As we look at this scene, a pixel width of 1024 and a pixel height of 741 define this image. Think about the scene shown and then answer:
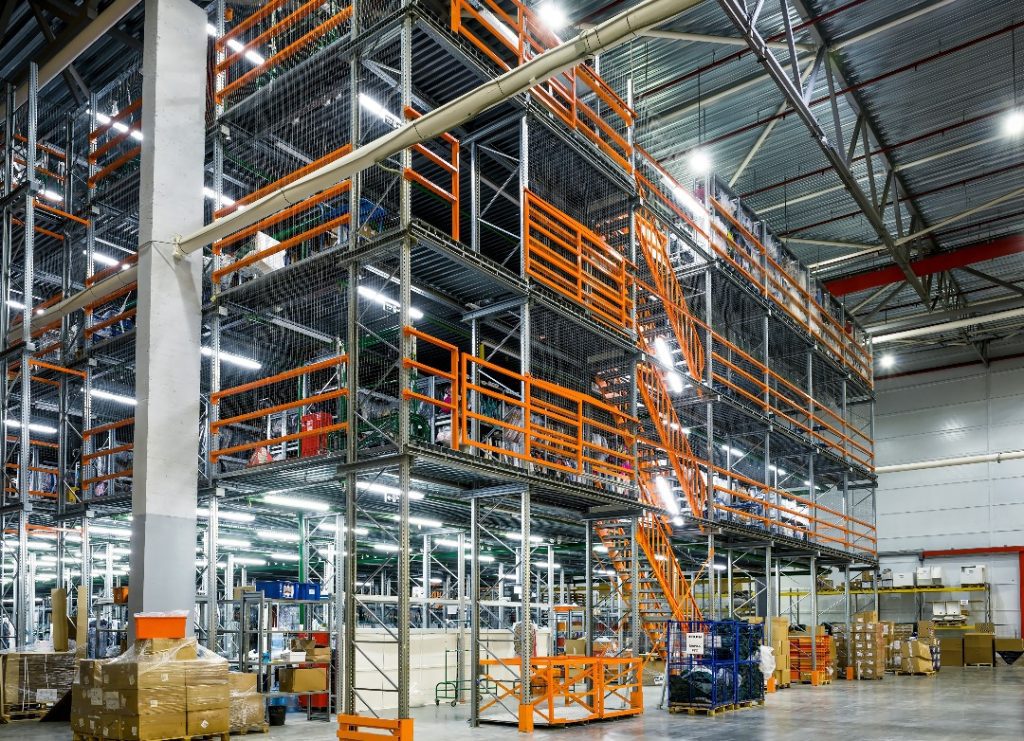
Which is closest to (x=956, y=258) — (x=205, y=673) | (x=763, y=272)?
(x=763, y=272)

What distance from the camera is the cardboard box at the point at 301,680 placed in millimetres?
16484

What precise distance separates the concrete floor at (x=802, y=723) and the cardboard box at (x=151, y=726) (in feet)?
5.15

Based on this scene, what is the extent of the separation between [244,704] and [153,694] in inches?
88.3

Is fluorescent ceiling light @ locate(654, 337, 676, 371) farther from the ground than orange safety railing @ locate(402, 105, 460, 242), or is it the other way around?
orange safety railing @ locate(402, 105, 460, 242)

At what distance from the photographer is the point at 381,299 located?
17734mm

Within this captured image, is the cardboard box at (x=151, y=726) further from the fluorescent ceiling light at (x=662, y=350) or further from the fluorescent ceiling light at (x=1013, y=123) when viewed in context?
the fluorescent ceiling light at (x=1013, y=123)

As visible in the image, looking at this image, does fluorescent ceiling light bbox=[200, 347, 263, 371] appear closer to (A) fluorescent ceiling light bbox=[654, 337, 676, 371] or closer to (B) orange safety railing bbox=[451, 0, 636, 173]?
(B) orange safety railing bbox=[451, 0, 636, 173]

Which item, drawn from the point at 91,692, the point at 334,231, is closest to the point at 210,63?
the point at 334,231

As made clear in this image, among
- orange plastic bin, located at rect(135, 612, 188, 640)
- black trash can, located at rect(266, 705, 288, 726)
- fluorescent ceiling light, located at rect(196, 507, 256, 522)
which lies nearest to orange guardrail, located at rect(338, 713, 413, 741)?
orange plastic bin, located at rect(135, 612, 188, 640)

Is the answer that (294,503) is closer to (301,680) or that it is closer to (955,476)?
(301,680)

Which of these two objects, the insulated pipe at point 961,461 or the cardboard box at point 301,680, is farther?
the insulated pipe at point 961,461

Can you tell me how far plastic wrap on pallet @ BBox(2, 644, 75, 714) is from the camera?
16547 millimetres

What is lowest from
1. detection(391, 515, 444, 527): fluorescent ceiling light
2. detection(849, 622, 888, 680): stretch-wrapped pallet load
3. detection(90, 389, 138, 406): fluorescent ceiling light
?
detection(849, 622, 888, 680): stretch-wrapped pallet load

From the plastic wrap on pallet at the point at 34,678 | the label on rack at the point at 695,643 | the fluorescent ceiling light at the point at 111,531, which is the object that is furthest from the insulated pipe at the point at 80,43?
the label on rack at the point at 695,643
